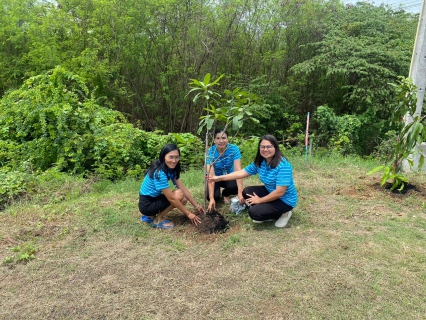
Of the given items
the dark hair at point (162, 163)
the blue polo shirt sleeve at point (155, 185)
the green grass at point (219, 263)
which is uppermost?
the dark hair at point (162, 163)

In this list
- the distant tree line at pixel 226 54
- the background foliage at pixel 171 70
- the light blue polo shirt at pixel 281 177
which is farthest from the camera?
the distant tree line at pixel 226 54

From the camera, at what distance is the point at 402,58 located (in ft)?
29.7

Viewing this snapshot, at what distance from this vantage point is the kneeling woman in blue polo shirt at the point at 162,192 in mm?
3295

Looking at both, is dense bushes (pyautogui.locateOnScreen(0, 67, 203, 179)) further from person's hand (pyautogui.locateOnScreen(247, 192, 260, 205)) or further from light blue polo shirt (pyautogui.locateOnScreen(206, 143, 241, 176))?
person's hand (pyautogui.locateOnScreen(247, 192, 260, 205))

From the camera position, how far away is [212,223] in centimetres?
351

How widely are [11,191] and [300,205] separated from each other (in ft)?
12.7

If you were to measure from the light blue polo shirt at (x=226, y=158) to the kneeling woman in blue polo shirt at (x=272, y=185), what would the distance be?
42 cm

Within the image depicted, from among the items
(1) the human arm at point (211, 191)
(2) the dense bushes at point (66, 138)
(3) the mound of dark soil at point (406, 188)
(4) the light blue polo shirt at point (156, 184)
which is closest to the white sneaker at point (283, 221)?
(1) the human arm at point (211, 191)

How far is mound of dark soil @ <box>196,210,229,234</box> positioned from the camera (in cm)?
346

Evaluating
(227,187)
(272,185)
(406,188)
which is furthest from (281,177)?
(406,188)

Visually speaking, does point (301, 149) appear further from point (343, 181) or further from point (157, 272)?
point (157, 272)

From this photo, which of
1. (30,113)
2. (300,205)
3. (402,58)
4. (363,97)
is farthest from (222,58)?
(300,205)

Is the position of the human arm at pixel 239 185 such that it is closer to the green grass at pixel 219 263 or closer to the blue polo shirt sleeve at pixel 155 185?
the green grass at pixel 219 263

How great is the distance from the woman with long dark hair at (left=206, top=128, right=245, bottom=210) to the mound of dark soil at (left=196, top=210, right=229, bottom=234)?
0.09 metres
